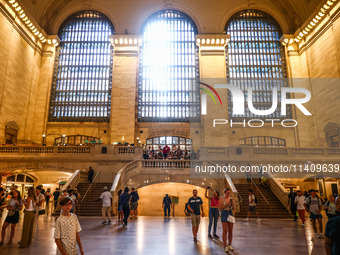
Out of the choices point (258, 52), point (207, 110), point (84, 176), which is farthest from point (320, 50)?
point (84, 176)

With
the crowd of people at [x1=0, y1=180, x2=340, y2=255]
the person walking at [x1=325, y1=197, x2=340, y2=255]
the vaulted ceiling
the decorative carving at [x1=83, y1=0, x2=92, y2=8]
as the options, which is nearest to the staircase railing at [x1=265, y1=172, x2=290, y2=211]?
the crowd of people at [x1=0, y1=180, x2=340, y2=255]

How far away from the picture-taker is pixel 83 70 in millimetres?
27484

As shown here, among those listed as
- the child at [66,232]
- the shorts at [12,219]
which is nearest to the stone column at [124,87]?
the shorts at [12,219]

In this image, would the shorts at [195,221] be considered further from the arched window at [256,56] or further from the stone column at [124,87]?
the arched window at [256,56]

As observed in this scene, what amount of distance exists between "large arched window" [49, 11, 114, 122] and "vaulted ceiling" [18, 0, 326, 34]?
886mm

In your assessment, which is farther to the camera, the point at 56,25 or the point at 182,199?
the point at 56,25

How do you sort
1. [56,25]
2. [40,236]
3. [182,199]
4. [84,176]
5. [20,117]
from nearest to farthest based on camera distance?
[40,236] < [84,176] < [182,199] < [20,117] < [56,25]

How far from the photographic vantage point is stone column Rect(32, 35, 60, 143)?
25222 millimetres

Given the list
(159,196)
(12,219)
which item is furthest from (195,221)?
(159,196)

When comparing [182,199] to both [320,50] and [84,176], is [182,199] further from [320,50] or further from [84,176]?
[320,50]

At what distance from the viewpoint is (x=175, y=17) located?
28.7m

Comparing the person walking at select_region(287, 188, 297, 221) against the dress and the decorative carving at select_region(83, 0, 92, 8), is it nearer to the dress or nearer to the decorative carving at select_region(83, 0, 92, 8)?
the dress

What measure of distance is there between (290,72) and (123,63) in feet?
55.7

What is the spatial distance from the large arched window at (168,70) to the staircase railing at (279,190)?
39.1 feet
